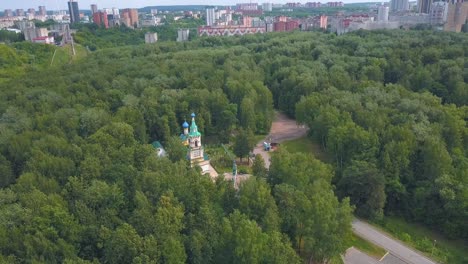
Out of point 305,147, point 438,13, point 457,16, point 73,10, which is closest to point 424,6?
point 438,13

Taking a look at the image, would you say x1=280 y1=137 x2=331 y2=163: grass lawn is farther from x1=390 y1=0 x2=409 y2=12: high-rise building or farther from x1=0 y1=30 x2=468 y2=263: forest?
x1=390 y1=0 x2=409 y2=12: high-rise building

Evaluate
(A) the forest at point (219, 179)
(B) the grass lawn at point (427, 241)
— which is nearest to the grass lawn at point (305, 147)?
(A) the forest at point (219, 179)

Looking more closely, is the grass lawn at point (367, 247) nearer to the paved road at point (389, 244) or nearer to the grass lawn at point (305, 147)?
the paved road at point (389, 244)

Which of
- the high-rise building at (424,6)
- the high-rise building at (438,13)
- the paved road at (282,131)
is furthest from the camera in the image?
the high-rise building at (424,6)

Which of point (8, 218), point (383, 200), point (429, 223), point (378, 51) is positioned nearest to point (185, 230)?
point (8, 218)

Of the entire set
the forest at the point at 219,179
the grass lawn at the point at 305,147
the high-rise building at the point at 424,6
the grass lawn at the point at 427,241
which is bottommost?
the grass lawn at the point at 427,241

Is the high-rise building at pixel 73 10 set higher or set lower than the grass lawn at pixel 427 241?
higher

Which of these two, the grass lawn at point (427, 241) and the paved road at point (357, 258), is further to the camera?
the grass lawn at point (427, 241)
